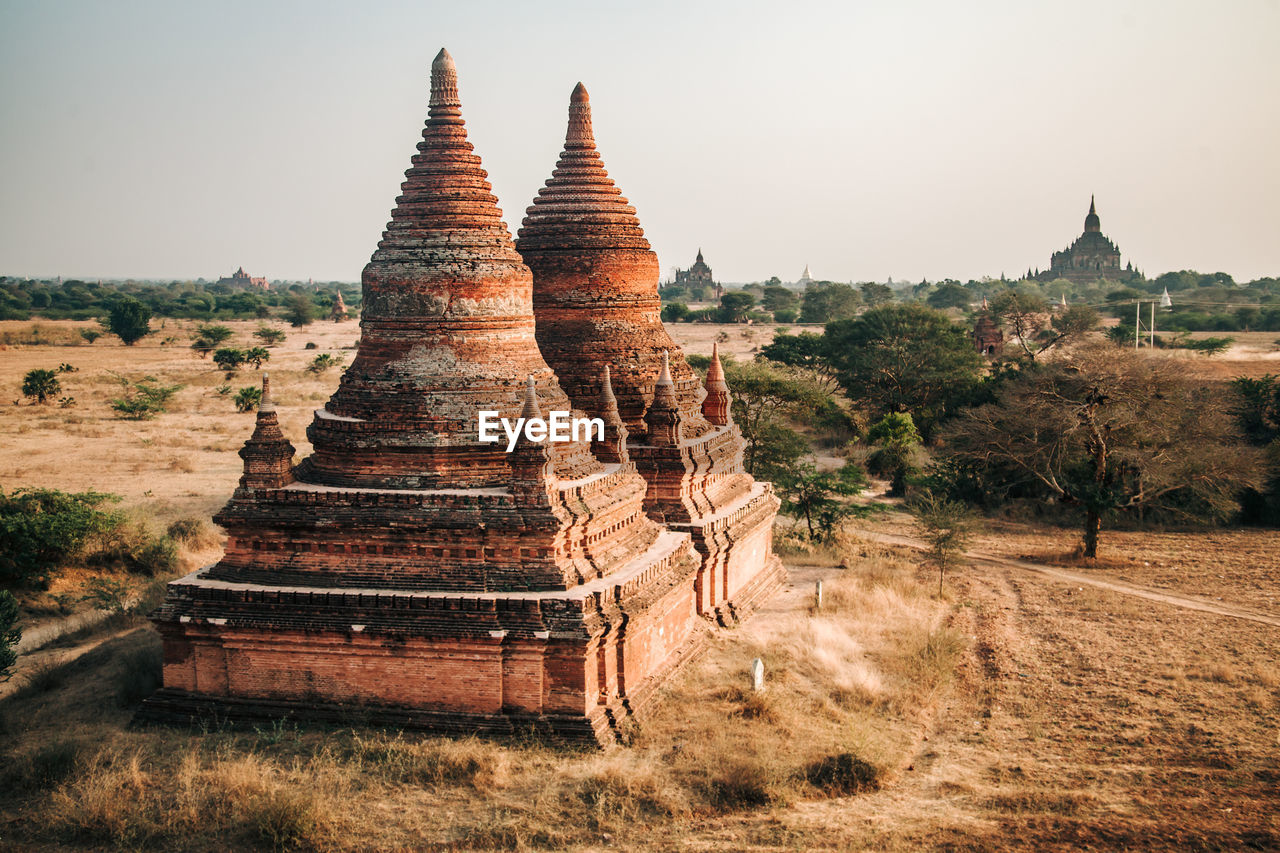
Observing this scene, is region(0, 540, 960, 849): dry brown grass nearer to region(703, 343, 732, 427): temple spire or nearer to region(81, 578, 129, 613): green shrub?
region(81, 578, 129, 613): green shrub

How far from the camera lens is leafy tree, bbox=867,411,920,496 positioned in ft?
105

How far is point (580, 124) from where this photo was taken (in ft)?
58.9

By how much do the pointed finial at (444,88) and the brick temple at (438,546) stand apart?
0.03 meters

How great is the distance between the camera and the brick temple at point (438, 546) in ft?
40.7

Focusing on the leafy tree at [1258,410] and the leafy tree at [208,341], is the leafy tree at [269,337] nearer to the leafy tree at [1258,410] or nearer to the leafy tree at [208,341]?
the leafy tree at [208,341]

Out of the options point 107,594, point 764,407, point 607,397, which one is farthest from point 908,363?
point 107,594

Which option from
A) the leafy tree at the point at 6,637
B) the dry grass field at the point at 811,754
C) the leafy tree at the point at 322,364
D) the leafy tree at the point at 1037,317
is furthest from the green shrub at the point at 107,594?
the leafy tree at the point at 1037,317

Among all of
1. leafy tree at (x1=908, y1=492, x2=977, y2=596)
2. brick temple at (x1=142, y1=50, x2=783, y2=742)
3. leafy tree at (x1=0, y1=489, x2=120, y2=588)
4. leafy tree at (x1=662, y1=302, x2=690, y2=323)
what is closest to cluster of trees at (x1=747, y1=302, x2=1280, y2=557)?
A: leafy tree at (x1=908, y1=492, x2=977, y2=596)

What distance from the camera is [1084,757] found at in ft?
41.5

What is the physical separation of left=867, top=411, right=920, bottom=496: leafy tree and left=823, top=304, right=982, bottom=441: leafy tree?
3841 mm

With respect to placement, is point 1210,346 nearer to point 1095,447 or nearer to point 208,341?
point 1095,447

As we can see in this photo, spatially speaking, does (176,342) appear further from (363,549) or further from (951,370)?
(363,549)

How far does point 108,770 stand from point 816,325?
82971 millimetres

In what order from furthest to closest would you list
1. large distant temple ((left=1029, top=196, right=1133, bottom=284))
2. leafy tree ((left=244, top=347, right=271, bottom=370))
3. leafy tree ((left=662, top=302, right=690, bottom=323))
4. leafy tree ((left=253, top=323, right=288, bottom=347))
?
1. large distant temple ((left=1029, top=196, right=1133, bottom=284))
2. leafy tree ((left=662, top=302, right=690, bottom=323))
3. leafy tree ((left=253, top=323, right=288, bottom=347))
4. leafy tree ((left=244, top=347, right=271, bottom=370))
